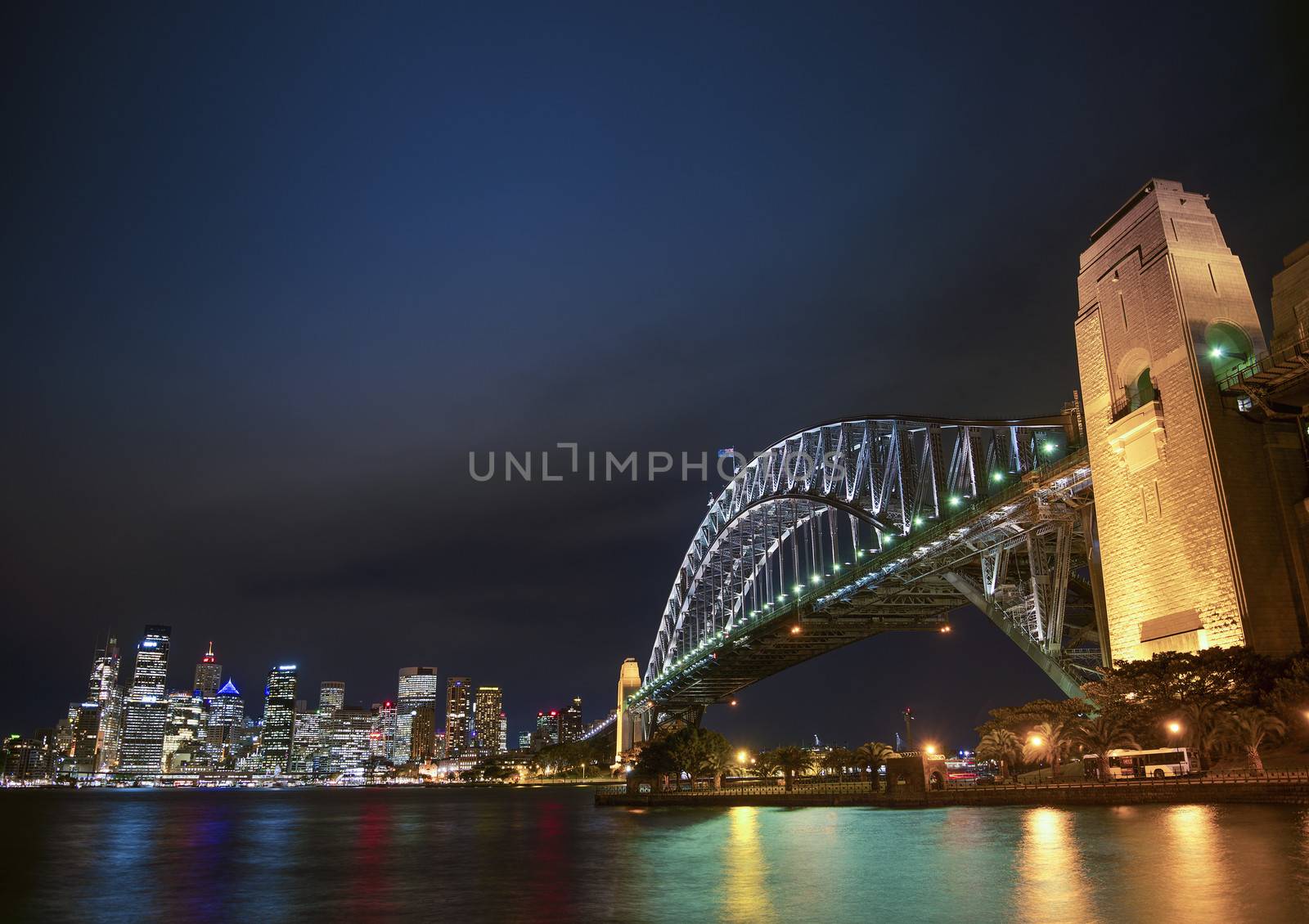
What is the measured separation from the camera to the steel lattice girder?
4091 cm

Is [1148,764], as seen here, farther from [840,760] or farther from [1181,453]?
[840,760]

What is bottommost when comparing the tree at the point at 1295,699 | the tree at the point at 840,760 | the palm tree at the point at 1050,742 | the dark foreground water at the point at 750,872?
the dark foreground water at the point at 750,872

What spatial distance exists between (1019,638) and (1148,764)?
40.5 feet

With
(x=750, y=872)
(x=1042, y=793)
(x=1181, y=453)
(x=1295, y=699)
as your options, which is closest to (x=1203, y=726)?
(x=1295, y=699)

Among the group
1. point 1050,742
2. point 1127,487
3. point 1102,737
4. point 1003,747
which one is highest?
point 1127,487

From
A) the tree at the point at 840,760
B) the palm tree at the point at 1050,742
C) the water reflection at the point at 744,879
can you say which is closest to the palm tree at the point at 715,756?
the tree at the point at 840,760

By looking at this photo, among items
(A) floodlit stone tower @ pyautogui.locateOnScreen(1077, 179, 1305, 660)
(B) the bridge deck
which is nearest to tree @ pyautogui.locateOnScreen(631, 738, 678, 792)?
(B) the bridge deck

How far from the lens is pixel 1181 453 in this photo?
3148 cm

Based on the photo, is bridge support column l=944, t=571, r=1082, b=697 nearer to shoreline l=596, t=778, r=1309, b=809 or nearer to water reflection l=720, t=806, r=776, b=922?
shoreline l=596, t=778, r=1309, b=809

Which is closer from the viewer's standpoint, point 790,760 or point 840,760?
point 790,760

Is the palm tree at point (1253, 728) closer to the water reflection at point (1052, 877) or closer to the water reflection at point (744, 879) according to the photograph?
the water reflection at point (1052, 877)

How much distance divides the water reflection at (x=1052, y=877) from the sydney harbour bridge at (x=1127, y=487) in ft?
35.0

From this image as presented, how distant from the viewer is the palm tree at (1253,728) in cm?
2658

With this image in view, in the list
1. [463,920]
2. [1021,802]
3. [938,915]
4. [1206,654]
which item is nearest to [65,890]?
[463,920]
